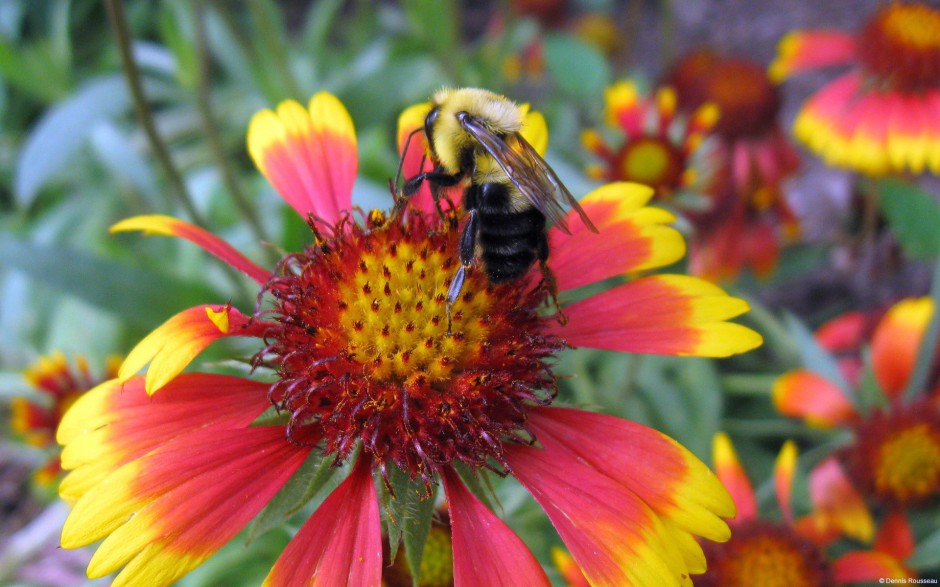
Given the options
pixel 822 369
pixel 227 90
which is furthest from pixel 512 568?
pixel 227 90

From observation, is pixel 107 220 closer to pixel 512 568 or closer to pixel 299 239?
pixel 299 239

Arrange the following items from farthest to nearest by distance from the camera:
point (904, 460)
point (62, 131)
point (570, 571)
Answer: point (62, 131) < point (904, 460) < point (570, 571)

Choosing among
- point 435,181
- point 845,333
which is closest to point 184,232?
point 435,181

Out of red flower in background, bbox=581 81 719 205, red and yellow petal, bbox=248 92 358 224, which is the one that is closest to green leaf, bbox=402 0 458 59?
red flower in background, bbox=581 81 719 205

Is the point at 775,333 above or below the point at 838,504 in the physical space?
above

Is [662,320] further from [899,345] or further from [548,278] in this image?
[899,345]

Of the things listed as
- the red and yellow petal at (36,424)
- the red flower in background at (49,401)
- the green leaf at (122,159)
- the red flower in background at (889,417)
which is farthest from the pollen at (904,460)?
the green leaf at (122,159)
